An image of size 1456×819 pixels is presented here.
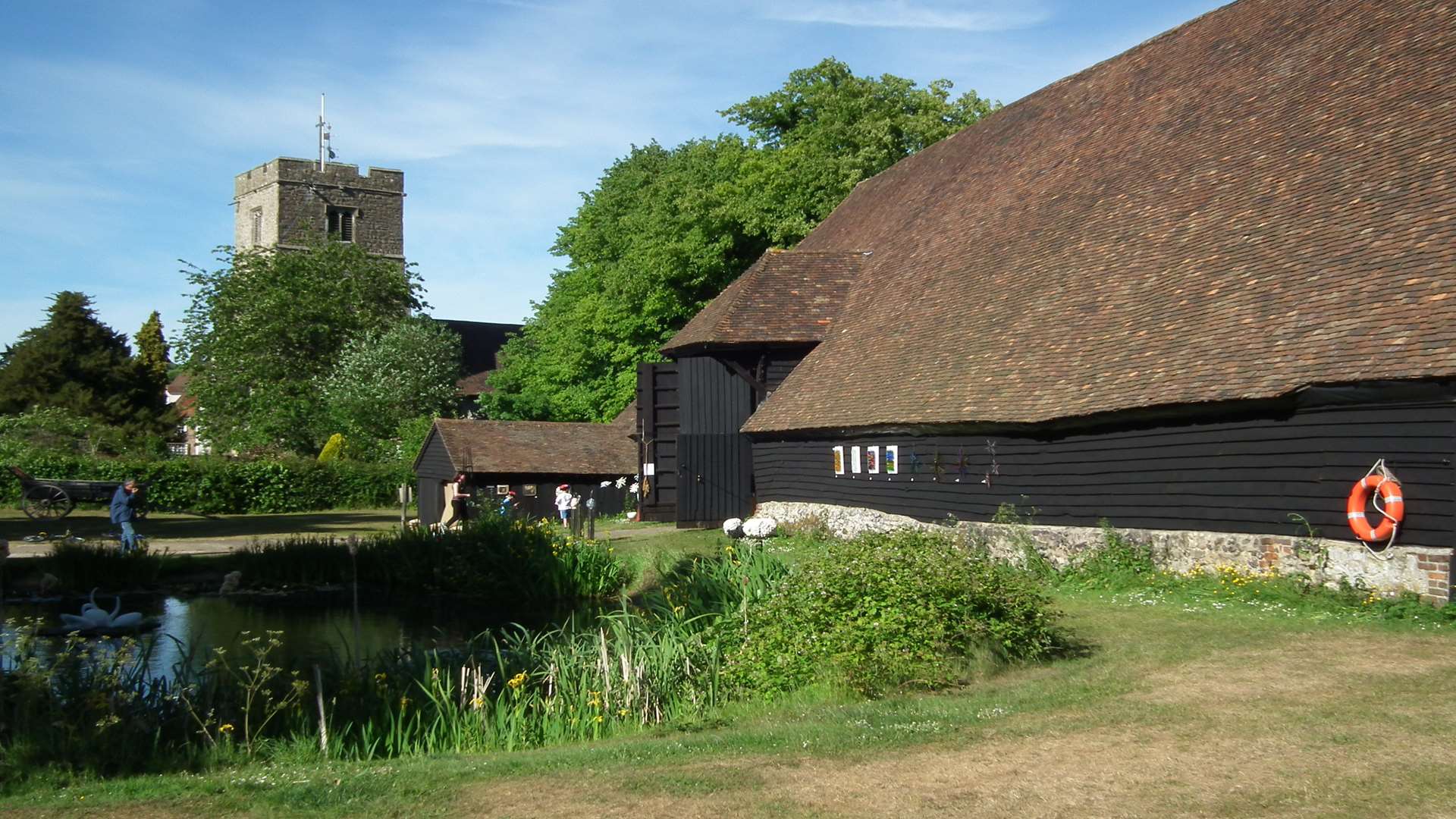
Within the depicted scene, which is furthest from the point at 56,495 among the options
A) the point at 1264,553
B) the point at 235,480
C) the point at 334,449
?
the point at 1264,553

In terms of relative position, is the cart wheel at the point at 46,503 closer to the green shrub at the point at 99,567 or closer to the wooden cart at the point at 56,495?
the wooden cart at the point at 56,495

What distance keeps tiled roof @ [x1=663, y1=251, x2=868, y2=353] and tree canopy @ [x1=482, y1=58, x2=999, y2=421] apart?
19.4ft

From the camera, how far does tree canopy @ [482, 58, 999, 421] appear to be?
110ft

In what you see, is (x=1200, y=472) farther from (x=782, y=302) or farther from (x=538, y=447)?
(x=538, y=447)

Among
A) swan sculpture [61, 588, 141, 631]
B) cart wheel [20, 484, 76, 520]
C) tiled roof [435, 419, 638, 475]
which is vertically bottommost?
swan sculpture [61, 588, 141, 631]

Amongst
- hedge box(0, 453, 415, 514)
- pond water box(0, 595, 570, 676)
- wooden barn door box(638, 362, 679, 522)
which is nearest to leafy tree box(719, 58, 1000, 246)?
wooden barn door box(638, 362, 679, 522)

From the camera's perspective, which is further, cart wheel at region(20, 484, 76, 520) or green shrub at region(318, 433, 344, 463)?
green shrub at region(318, 433, 344, 463)

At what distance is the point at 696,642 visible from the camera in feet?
36.2

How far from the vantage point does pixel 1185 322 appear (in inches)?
572

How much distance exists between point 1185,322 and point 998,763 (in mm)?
8875

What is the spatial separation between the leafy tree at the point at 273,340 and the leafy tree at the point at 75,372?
105 inches

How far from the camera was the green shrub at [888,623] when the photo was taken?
9781mm

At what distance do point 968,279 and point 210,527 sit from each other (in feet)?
77.0

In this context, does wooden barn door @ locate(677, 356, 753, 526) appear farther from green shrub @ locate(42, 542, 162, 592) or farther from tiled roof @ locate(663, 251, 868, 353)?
green shrub @ locate(42, 542, 162, 592)
